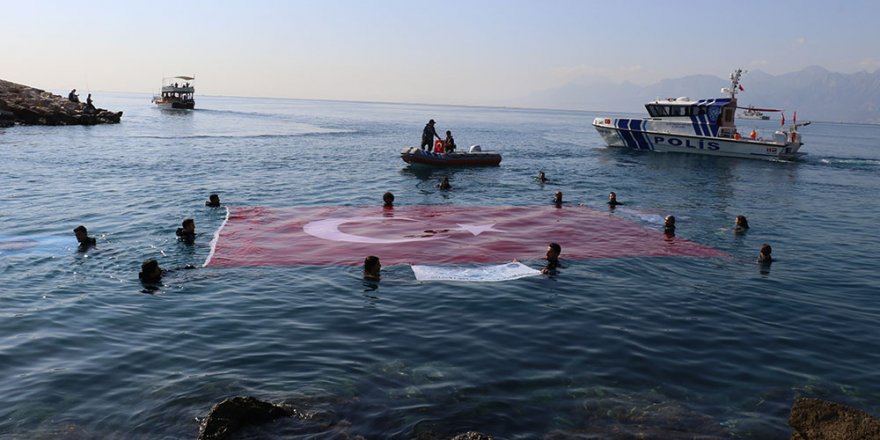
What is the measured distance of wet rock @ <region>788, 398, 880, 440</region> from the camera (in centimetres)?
802

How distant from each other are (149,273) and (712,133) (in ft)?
163

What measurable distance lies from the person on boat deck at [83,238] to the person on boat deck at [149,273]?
4366mm

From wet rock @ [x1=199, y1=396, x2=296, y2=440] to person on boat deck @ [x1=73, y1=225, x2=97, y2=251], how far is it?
12545mm

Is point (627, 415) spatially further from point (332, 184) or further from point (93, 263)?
point (332, 184)

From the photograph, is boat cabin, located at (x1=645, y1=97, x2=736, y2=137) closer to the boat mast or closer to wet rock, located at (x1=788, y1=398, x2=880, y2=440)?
the boat mast

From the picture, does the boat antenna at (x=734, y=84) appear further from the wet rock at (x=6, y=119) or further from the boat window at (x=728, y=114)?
the wet rock at (x=6, y=119)

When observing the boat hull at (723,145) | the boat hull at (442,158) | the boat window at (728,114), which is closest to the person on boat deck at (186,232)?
the boat hull at (442,158)

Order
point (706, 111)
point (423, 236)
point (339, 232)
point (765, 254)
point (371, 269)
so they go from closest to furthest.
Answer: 1. point (371, 269)
2. point (765, 254)
3. point (423, 236)
4. point (339, 232)
5. point (706, 111)

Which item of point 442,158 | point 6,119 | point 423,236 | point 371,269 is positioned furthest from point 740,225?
point 6,119

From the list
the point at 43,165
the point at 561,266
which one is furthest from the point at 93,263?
the point at 43,165

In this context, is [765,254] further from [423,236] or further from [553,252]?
[423,236]

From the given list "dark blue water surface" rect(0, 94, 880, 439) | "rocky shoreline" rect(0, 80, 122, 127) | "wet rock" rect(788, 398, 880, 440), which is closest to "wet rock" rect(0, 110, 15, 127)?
"rocky shoreline" rect(0, 80, 122, 127)

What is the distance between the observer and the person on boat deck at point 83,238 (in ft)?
62.8

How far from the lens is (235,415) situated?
353 inches
